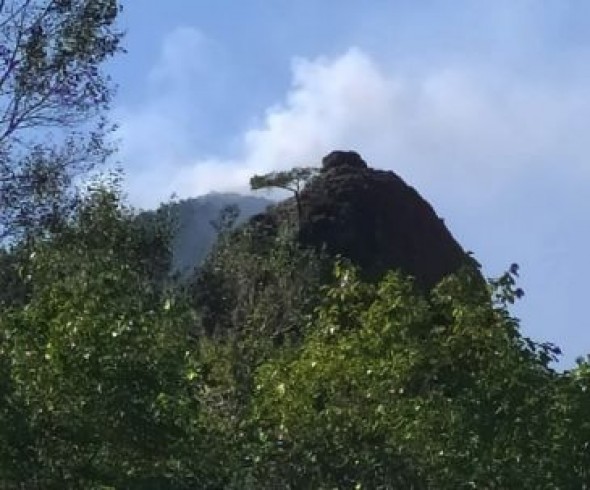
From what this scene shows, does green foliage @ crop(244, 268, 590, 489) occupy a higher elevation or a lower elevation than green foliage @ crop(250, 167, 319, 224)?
lower

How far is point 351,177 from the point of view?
1704 inches

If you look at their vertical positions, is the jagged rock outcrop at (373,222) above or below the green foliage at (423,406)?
above

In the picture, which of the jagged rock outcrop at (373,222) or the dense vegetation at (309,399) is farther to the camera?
the jagged rock outcrop at (373,222)

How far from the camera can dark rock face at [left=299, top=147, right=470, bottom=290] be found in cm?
4131

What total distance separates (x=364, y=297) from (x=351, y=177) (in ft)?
90.1

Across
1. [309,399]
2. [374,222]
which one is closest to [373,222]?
[374,222]

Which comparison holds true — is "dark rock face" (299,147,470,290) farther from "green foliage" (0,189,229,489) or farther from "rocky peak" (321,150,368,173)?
"green foliage" (0,189,229,489)

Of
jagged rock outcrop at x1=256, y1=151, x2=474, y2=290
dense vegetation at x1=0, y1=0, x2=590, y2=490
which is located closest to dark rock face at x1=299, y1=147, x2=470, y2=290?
jagged rock outcrop at x1=256, y1=151, x2=474, y2=290

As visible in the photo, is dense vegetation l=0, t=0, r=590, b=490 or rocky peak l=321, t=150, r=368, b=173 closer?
dense vegetation l=0, t=0, r=590, b=490

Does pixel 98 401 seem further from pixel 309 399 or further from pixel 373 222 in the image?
pixel 373 222

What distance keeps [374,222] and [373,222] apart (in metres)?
0.03

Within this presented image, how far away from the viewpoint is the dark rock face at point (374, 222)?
1626 inches

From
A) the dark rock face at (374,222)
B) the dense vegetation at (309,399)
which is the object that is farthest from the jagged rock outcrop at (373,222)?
the dense vegetation at (309,399)

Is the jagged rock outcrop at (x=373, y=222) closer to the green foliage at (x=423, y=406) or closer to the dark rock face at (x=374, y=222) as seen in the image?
the dark rock face at (x=374, y=222)
